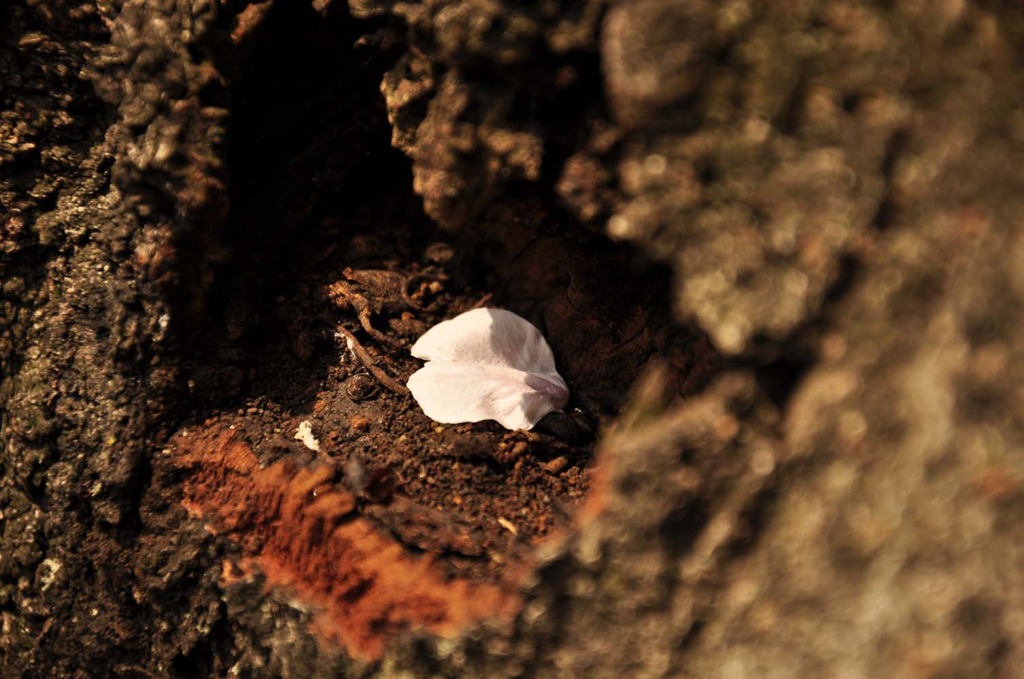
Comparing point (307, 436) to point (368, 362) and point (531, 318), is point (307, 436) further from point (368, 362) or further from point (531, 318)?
point (531, 318)

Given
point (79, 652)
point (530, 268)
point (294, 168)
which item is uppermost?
point (294, 168)

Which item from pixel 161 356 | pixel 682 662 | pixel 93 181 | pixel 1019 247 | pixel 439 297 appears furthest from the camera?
pixel 439 297

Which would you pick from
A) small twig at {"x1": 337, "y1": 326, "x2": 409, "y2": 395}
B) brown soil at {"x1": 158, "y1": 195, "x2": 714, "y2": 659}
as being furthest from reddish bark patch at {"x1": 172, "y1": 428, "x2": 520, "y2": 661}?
small twig at {"x1": 337, "y1": 326, "x2": 409, "y2": 395}

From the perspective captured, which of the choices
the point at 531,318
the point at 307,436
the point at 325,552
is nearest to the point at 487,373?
the point at 531,318

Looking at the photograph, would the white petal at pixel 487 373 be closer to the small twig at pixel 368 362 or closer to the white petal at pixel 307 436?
the small twig at pixel 368 362

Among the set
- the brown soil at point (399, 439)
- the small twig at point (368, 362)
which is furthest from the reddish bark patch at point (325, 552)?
the small twig at point (368, 362)

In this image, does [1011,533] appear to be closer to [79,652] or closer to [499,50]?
[499,50]

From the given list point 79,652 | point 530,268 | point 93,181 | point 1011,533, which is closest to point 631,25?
point 1011,533
